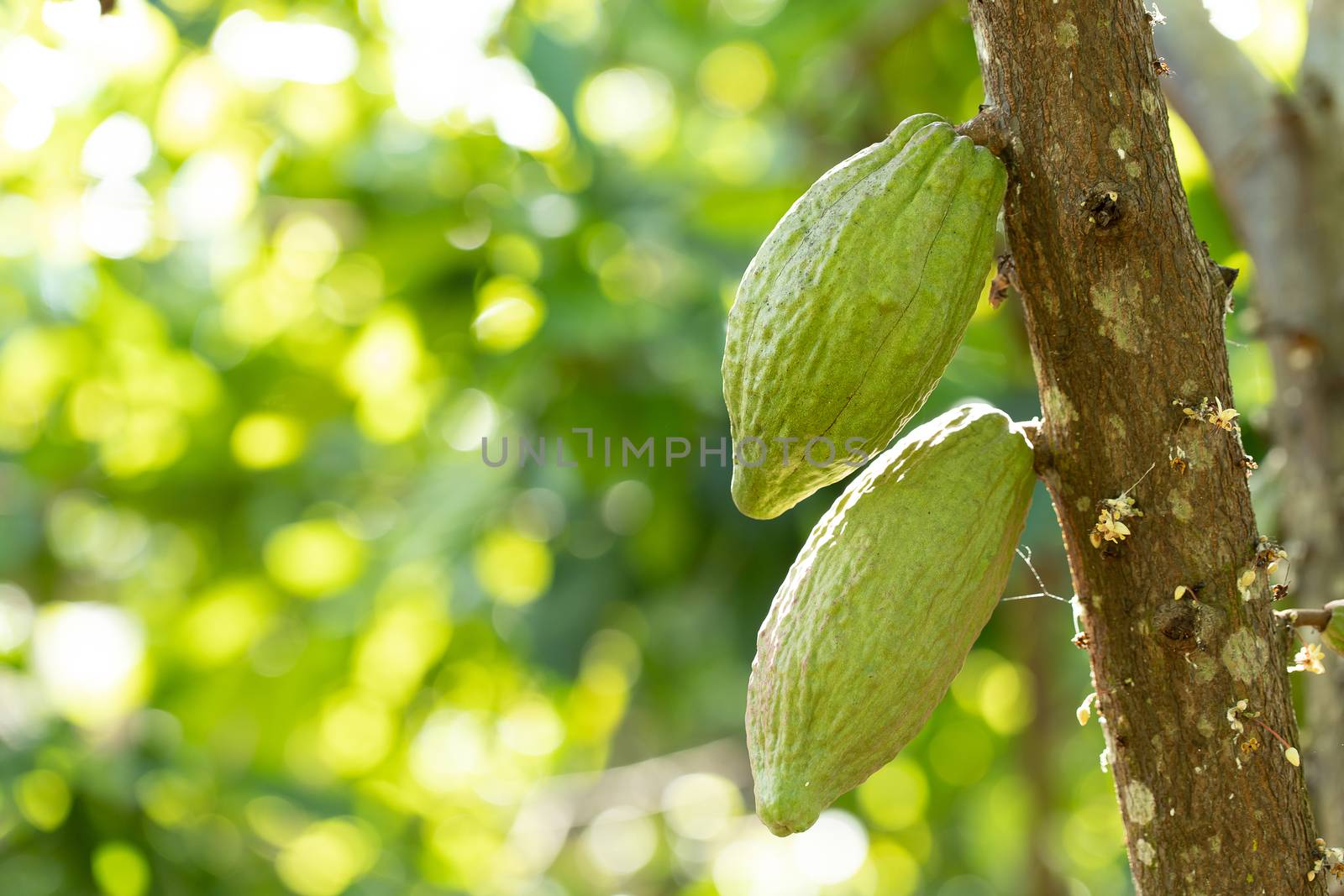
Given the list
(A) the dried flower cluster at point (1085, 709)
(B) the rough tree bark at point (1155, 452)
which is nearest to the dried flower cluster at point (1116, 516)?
(B) the rough tree bark at point (1155, 452)

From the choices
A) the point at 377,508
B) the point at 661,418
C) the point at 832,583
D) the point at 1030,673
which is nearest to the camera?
the point at 832,583

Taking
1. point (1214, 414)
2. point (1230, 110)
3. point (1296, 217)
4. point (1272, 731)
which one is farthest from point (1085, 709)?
point (1230, 110)

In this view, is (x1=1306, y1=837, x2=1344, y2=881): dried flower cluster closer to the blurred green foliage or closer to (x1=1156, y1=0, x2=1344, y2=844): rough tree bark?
(x1=1156, y1=0, x2=1344, y2=844): rough tree bark

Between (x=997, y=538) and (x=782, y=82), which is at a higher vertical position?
(x=997, y=538)

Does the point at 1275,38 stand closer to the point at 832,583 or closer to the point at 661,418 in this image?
the point at 661,418

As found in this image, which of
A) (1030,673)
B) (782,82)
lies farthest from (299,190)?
(1030,673)

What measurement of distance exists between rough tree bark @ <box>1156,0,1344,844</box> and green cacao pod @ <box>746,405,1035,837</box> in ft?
2.97

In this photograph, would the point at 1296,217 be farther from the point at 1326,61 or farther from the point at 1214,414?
the point at 1214,414

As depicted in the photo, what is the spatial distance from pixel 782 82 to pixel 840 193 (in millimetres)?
3007

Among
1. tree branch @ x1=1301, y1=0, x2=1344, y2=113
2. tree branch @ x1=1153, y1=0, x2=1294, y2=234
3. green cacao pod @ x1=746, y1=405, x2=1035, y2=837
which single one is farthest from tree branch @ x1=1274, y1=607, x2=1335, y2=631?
tree branch @ x1=1301, y1=0, x2=1344, y2=113

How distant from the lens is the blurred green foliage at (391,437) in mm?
2971

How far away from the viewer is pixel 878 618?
979 millimetres

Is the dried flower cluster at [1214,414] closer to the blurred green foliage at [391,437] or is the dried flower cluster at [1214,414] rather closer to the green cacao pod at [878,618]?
the green cacao pod at [878,618]

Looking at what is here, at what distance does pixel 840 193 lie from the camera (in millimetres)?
1019
